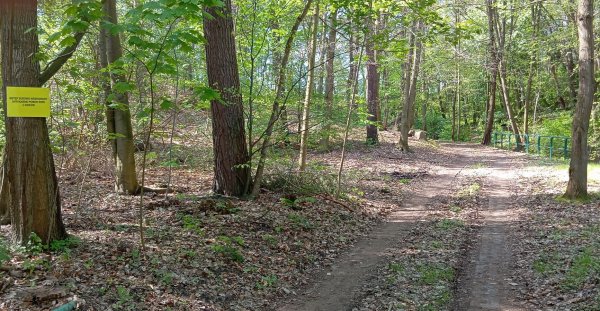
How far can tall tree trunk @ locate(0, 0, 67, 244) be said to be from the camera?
5.14m

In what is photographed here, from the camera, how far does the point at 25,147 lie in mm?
5230

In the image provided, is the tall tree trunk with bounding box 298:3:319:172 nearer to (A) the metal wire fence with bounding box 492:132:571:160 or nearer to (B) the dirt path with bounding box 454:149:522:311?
(B) the dirt path with bounding box 454:149:522:311

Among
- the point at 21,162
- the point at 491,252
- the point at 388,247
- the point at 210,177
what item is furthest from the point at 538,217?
the point at 21,162

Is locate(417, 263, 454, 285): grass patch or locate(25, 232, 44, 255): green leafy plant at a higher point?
locate(25, 232, 44, 255): green leafy plant

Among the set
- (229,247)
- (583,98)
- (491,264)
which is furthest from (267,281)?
(583,98)

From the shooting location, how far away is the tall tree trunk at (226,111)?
8.98m

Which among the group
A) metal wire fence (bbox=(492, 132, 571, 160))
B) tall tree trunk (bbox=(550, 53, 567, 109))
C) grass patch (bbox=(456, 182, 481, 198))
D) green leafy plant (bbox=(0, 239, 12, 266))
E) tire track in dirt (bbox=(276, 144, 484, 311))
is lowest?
tire track in dirt (bbox=(276, 144, 484, 311))

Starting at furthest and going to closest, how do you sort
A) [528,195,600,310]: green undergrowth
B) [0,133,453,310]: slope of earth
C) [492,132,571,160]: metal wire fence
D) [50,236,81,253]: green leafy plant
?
1. [492,132,571,160]: metal wire fence
2. [528,195,600,310]: green undergrowth
3. [50,236,81,253]: green leafy plant
4. [0,133,453,310]: slope of earth

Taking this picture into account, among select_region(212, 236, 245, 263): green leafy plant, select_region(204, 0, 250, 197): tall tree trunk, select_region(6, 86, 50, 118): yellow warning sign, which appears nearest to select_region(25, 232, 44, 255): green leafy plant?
select_region(6, 86, 50, 118): yellow warning sign

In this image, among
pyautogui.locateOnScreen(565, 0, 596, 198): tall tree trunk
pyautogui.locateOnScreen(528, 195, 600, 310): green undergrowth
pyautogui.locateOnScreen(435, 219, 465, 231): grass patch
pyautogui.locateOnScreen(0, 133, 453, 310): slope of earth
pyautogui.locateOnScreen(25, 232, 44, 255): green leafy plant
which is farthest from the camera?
pyautogui.locateOnScreen(565, 0, 596, 198): tall tree trunk

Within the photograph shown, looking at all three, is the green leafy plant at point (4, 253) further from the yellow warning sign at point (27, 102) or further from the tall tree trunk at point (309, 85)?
the tall tree trunk at point (309, 85)

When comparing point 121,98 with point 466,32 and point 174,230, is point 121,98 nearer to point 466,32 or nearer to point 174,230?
point 174,230

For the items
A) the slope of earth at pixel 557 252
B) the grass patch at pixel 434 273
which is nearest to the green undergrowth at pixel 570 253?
the slope of earth at pixel 557 252

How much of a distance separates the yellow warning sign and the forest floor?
1529 millimetres
